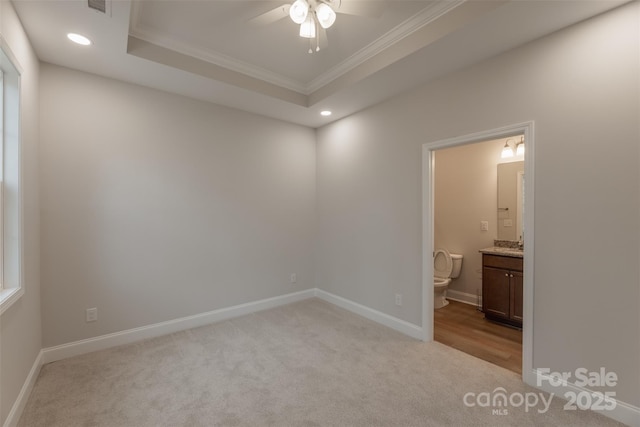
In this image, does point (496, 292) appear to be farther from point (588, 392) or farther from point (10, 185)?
point (10, 185)

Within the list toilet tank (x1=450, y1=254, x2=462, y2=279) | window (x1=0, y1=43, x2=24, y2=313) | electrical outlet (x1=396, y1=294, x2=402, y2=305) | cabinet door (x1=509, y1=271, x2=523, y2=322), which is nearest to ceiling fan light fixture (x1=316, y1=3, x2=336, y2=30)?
window (x1=0, y1=43, x2=24, y2=313)

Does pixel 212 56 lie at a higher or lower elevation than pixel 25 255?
higher

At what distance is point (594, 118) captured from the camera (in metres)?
1.91

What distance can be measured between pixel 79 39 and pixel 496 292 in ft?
15.5

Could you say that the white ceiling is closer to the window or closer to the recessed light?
the recessed light

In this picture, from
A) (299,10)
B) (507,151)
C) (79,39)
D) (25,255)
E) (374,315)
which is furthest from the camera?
(507,151)

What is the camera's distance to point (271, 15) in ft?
6.28

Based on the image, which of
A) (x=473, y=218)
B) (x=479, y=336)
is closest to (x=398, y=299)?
(x=479, y=336)

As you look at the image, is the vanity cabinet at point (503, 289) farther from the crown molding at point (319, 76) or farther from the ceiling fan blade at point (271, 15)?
the ceiling fan blade at point (271, 15)

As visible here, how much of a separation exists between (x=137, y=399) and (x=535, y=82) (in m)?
3.75

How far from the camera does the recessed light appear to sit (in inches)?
82.9

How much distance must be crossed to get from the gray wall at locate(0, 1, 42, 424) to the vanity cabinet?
429 centimetres

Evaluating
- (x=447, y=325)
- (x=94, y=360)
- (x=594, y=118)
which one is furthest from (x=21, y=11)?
(x=447, y=325)

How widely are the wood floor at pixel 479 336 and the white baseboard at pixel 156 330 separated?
2.04m
